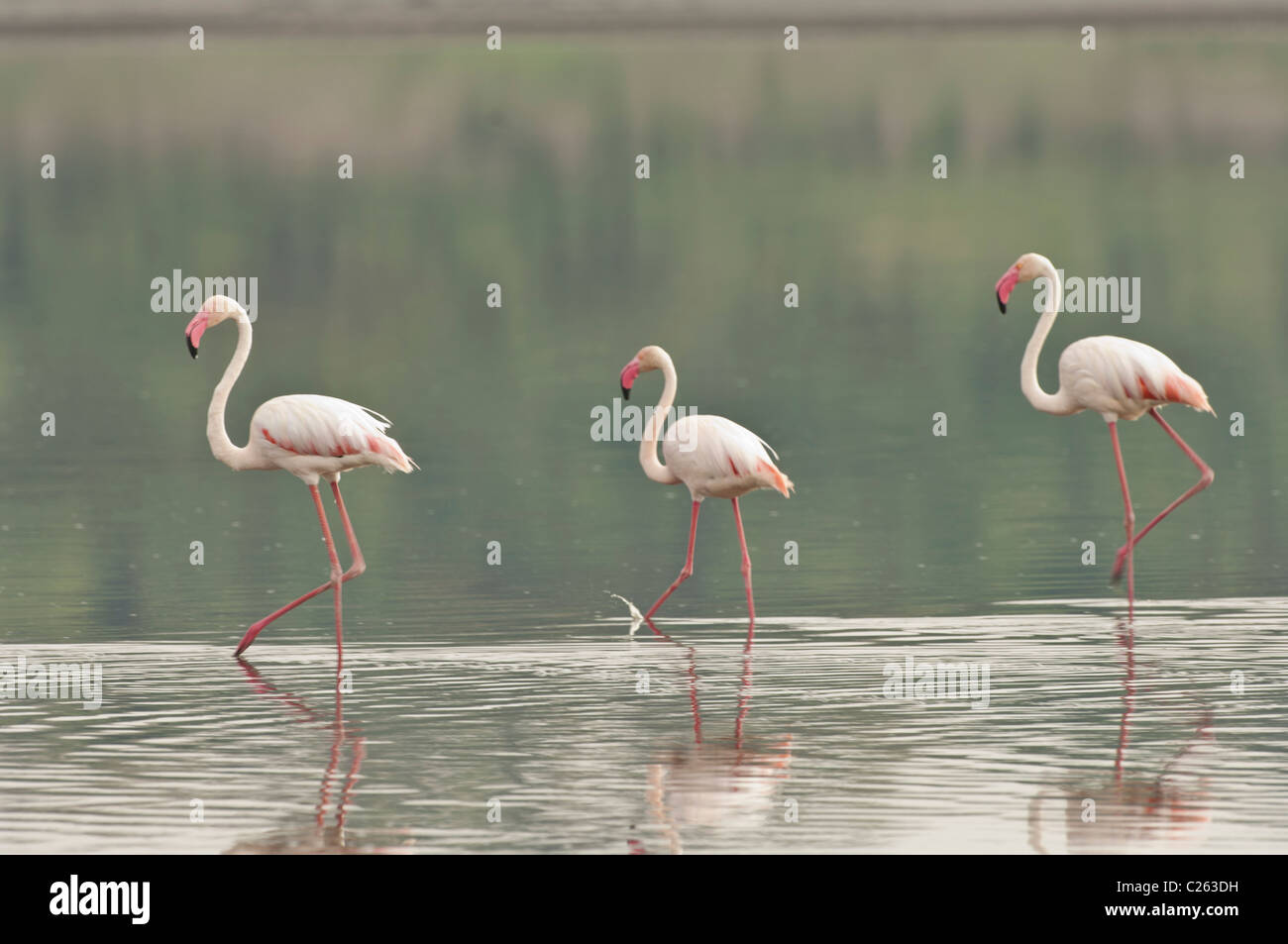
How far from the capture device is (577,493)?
17609 mm

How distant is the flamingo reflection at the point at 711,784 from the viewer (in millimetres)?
8164

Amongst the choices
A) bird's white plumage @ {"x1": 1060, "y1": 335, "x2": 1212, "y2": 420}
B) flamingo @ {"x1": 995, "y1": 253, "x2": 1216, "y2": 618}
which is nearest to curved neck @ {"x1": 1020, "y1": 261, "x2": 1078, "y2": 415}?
flamingo @ {"x1": 995, "y1": 253, "x2": 1216, "y2": 618}

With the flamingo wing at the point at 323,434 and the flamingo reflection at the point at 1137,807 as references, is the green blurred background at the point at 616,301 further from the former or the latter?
the flamingo reflection at the point at 1137,807

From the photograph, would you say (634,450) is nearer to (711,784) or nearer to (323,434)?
(323,434)

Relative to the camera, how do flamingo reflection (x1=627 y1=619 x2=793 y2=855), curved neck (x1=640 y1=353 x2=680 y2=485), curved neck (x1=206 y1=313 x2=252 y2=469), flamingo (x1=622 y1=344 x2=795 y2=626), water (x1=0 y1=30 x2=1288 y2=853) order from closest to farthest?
flamingo reflection (x1=627 y1=619 x2=793 y2=855)
water (x1=0 y1=30 x2=1288 y2=853)
curved neck (x1=206 y1=313 x2=252 y2=469)
flamingo (x1=622 y1=344 x2=795 y2=626)
curved neck (x1=640 y1=353 x2=680 y2=485)

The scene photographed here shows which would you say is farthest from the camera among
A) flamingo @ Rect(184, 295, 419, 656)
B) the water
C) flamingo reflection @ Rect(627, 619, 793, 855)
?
flamingo @ Rect(184, 295, 419, 656)

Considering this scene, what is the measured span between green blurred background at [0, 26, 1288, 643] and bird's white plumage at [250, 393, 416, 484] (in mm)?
950

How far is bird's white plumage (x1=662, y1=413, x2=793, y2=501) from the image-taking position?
12.8 metres

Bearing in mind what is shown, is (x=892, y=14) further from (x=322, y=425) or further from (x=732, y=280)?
(x=322, y=425)

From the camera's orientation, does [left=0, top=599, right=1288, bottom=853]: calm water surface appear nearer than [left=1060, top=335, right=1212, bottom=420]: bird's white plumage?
Yes

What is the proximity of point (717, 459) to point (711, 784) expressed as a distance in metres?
4.36

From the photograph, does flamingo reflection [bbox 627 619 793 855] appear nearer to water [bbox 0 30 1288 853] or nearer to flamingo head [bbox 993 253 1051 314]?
water [bbox 0 30 1288 853]

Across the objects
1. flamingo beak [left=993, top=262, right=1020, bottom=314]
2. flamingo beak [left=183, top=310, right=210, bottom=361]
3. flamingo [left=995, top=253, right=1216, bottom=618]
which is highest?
flamingo beak [left=993, top=262, right=1020, bottom=314]

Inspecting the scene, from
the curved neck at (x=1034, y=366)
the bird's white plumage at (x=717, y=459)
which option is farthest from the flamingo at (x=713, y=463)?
the curved neck at (x=1034, y=366)
